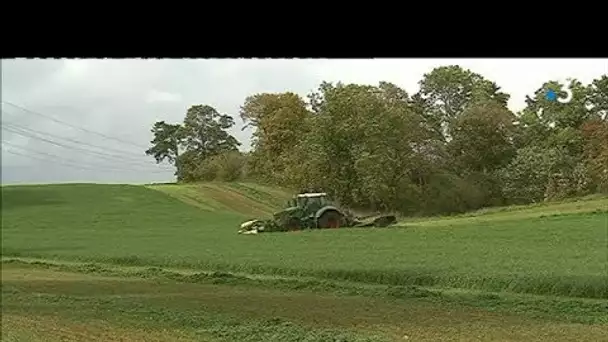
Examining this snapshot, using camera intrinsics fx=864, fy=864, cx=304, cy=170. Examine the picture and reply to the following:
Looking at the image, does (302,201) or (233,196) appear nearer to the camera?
(302,201)

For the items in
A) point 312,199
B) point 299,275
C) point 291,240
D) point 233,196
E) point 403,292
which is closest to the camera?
point 403,292

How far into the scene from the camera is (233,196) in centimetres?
1989

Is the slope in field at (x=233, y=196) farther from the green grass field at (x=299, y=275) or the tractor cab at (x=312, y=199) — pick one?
the tractor cab at (x=312, y=199)

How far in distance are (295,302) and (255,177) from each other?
9582 millimetres

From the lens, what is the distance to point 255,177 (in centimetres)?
1884

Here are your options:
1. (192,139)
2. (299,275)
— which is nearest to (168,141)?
(192,139)

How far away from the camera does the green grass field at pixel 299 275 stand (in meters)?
7.67

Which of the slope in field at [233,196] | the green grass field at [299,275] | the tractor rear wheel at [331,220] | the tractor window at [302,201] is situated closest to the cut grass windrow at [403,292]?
the green grass field at [299,275]

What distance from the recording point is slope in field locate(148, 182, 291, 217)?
1898 centimetres

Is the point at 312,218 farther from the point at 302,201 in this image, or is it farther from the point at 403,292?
the point at 403,292

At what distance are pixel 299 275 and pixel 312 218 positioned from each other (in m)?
7.09

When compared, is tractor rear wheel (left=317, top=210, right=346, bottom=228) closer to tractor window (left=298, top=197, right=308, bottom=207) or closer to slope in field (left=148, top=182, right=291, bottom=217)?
tractor window (left=298, top=197, right=308, bottom=207)
